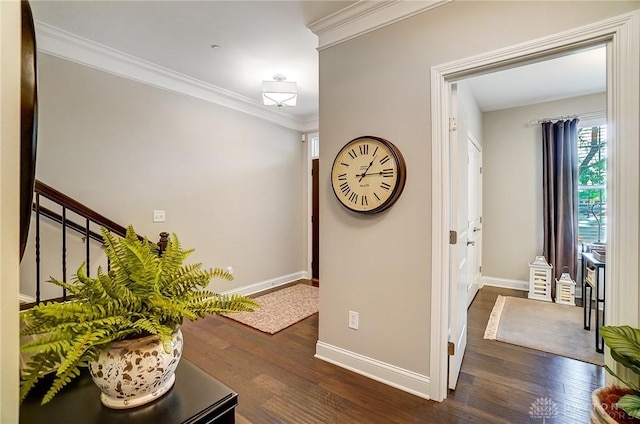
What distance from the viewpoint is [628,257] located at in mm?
1330

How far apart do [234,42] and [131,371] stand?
266 centimetres

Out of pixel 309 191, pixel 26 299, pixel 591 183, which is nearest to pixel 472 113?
pixel 591 183

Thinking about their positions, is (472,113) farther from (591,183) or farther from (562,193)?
(591,183)

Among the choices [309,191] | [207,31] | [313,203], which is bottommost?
[313,203]

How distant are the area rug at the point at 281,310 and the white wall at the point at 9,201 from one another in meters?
2.29

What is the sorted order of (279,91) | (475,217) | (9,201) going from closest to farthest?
(9,201) → (279,91) → (475,217)

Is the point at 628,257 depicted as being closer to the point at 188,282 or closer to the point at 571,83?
the point at 188,282

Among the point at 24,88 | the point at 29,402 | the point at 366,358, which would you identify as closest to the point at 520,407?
the point at 366,358

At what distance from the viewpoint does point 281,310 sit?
11.2 ft

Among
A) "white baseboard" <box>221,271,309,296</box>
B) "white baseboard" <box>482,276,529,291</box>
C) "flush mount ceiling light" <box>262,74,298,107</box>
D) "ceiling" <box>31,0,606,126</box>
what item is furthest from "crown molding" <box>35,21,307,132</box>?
"white baseboard" <box>482,276,529,291</box>

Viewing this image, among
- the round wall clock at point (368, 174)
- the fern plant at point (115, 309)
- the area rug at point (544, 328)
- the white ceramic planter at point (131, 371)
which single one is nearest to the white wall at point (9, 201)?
the fern plant at point (115, 309)

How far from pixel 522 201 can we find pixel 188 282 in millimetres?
4776

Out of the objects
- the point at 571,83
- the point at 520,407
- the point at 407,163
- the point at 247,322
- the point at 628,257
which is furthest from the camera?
the point at 571,83

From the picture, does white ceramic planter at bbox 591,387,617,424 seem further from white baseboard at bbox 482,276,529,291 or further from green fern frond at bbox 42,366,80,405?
Answer: white baseboard at bbox 482,276,529,291
